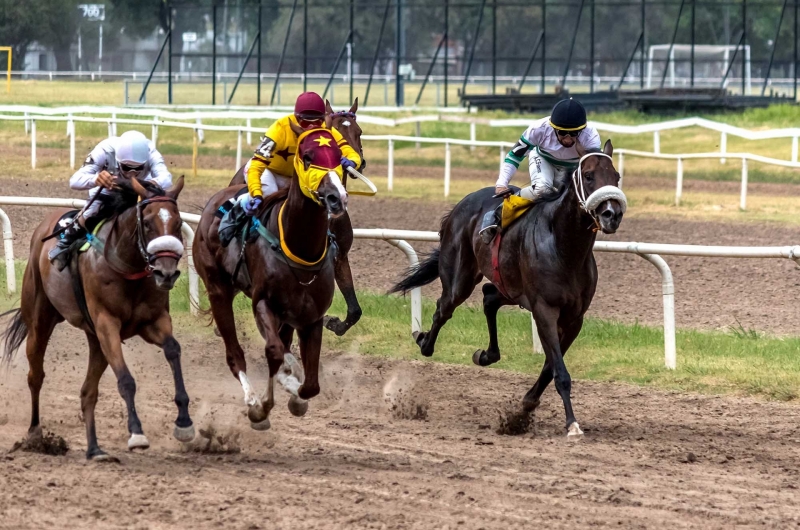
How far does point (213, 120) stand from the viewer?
1085 inches

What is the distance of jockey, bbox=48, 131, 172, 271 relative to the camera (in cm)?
659

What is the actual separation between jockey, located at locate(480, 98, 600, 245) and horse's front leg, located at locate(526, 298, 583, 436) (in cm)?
81

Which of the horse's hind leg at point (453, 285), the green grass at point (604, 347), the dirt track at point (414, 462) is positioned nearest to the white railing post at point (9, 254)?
the green grass at point (604, 347)

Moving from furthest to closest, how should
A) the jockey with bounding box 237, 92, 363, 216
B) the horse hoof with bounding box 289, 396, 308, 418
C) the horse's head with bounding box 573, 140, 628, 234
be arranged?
the jockey with bounding box 237, 92, 363, 216 < the horse hoof with bounding box 289, 396, 308, 418 < the horse's head with bounding box 573, 140, 628, 234

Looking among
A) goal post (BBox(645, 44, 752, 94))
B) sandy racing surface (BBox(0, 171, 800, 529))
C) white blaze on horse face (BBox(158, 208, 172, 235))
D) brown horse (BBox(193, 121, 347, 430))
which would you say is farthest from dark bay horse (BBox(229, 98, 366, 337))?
goal post (BBox(645, 44, 752, 94))

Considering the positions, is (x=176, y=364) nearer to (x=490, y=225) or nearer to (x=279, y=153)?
(x=279, y=153)

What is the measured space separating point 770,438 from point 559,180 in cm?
211

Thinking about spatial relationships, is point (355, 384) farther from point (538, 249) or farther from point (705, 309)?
point (705, 309)

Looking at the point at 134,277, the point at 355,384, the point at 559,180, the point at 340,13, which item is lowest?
the point at 355,384

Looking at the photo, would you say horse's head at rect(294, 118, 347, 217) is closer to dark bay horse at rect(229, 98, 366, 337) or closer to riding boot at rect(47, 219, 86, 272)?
riding boot at rect(47, 219, 86, 272)

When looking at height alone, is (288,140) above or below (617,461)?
above

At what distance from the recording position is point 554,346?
706 cm

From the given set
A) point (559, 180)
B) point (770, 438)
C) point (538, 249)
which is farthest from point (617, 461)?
point (559, 180)

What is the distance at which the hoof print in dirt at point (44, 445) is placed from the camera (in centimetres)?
641
